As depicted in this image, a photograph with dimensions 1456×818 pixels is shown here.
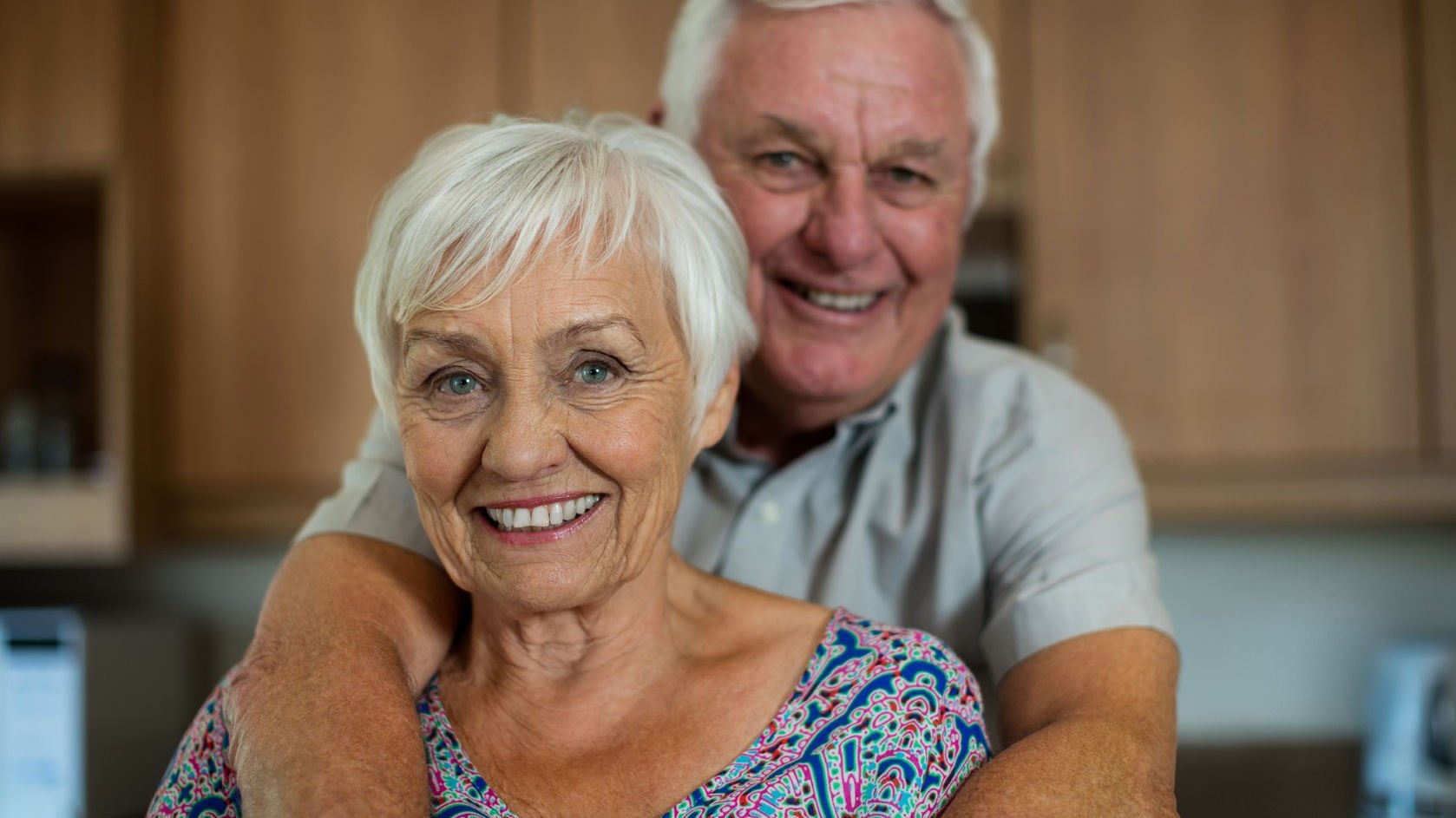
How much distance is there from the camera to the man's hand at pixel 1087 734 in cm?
96

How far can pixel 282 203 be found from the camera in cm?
254

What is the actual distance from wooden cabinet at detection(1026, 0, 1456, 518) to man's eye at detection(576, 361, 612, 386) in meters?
1.58

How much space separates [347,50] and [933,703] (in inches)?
77.2

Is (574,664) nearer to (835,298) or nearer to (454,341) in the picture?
(454,341)

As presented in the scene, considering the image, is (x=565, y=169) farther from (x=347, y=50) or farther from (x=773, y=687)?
(x=347, y=50)

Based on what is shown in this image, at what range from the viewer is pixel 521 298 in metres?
0.95

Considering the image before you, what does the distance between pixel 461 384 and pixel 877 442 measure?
2.06 ft

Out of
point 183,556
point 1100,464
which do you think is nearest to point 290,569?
point 1100,464

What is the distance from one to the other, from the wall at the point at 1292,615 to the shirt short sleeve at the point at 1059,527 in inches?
56.1

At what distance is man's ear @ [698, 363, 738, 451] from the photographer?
3.59ft

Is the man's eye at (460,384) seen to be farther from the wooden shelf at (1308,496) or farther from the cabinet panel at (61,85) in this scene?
the cabinet panel at (61,85)

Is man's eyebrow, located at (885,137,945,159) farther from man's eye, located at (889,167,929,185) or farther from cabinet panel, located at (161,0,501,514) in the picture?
cabinet panel, located at (161,0,501,514)

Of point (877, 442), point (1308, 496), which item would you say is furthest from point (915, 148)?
point (1308, 496)

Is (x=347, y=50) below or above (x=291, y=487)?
above
